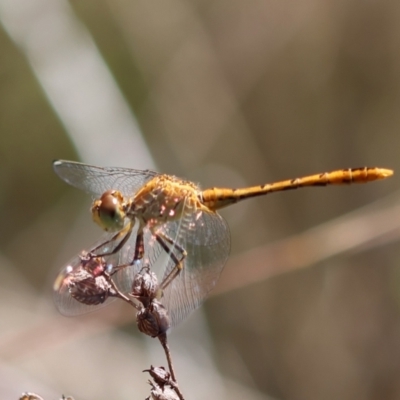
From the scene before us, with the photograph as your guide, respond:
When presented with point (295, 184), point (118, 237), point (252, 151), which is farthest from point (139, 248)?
point (252, 151)

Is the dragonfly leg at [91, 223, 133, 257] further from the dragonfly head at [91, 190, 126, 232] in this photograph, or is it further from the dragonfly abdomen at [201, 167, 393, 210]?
the dragonfly abdomen at [201, 167, 393, 210]

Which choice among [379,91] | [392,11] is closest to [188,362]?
[379,91]

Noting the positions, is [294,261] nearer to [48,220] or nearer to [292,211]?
[292,211]

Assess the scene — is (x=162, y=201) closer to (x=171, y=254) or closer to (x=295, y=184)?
(x=171, y=254)

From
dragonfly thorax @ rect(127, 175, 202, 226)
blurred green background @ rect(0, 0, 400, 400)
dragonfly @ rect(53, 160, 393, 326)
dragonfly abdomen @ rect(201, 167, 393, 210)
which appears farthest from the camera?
blurred green background @ rect(0, 0, 400, 400)

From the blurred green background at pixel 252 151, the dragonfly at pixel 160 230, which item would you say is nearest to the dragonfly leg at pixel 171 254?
the dragonfly at pixel 160 230

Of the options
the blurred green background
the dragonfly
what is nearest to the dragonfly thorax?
the dragonfly

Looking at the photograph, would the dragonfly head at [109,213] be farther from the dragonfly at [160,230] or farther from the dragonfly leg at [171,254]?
the dragonfly leg at [171,254]
